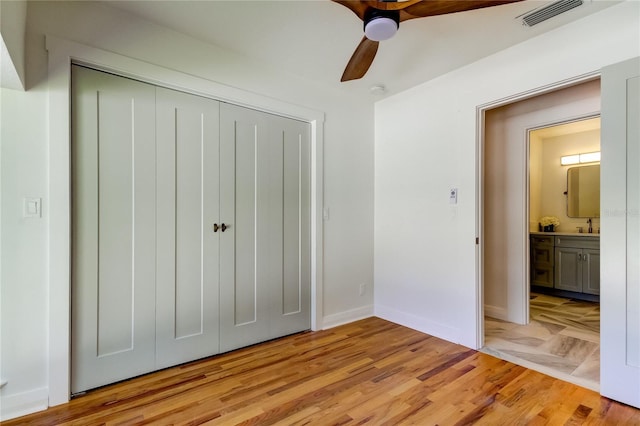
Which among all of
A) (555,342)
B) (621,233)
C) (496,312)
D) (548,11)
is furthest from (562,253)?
(548,11)

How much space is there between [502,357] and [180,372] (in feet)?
8.19

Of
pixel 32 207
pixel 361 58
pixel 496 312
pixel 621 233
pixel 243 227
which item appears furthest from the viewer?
pixel 496 312

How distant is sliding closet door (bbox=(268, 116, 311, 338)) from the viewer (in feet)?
9.38

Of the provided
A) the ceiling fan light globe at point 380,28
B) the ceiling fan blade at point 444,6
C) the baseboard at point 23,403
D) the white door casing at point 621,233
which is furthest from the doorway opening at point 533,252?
the baseboard at point 23,403

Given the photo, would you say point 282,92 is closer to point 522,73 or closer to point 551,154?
point 522,73

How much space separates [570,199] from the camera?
481cm

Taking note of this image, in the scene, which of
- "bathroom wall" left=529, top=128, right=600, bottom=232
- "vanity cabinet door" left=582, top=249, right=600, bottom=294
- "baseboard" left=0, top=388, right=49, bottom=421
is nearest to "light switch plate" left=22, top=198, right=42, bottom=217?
"baseboard" left=0, top=388, right=49, bottom=421

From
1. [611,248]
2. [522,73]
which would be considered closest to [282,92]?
[522,73]

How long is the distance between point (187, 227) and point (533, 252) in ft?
16.0

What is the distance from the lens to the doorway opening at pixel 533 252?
8.77 feet

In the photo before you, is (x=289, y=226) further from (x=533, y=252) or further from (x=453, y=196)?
(x=533, y=252)

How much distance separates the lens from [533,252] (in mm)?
4727

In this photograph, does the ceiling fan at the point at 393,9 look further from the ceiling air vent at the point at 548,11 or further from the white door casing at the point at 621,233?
the white door casing at the point at 621,233

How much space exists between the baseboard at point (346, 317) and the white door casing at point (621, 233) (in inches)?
78.4
